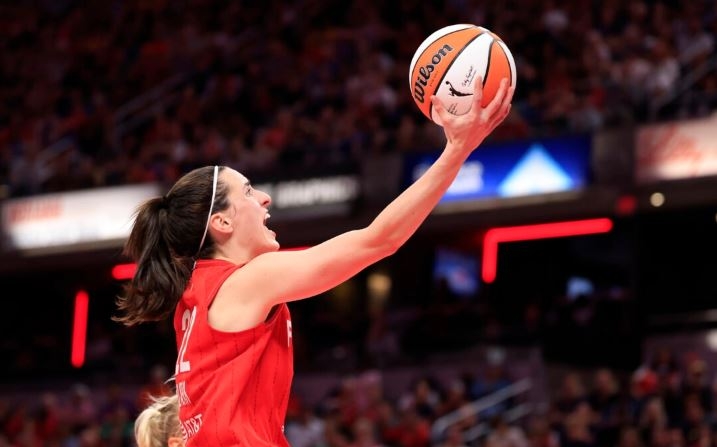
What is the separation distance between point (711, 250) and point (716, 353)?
2417 millimetres

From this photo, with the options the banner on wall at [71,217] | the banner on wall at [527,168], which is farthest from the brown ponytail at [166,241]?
the banner on wall at [71,217]

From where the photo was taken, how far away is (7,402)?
18688 mm

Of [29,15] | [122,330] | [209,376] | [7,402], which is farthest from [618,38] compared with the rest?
[209,376]

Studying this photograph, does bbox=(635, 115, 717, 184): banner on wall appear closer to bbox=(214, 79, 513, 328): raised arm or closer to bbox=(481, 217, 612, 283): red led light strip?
bbox=(481, 217, 612, 283): red led light strip

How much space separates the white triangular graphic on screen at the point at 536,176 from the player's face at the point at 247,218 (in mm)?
11664

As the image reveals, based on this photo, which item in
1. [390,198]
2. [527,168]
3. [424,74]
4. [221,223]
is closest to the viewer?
[221,223]

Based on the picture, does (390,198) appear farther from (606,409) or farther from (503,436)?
(606,409)

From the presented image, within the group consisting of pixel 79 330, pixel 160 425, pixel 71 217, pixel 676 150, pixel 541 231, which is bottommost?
pixel 160 425

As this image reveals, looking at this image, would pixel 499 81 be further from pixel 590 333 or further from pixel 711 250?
pixel 711 250

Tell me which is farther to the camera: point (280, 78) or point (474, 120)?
point (280, 78)

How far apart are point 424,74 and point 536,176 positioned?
11.4 meters

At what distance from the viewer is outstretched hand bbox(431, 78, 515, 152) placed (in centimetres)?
371

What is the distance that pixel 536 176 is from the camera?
15.7m

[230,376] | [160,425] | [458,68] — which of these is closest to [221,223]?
[230,376]
